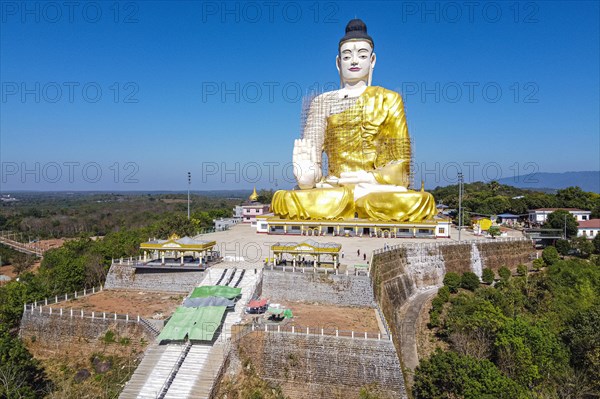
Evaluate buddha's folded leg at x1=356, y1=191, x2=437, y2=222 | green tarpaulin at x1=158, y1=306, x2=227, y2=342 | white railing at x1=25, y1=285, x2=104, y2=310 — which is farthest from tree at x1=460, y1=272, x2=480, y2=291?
white railing at x1=25, y1=285, x2=104, y2=310

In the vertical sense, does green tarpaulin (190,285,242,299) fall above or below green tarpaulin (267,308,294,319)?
above

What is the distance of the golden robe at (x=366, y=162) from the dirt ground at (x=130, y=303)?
11.4 metres

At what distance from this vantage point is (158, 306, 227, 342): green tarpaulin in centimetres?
1433

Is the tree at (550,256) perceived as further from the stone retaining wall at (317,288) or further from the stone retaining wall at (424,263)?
the stone retaining wall at (317,288)

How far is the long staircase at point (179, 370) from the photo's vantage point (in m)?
12.5

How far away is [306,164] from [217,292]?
1391cm

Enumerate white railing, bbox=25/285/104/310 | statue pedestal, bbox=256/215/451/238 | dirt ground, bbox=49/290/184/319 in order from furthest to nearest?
statue pedestal, bbox=256/215/451/238 → white railing, bbox=25/285/104/310 → dirt ground, bbox=49/290/184/319

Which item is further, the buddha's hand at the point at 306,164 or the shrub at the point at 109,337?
the buddha's hand at the point at 306,164

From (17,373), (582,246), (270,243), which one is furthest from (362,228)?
(17,373)

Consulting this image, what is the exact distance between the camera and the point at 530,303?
2031 centimetres

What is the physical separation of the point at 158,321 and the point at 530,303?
15905mm

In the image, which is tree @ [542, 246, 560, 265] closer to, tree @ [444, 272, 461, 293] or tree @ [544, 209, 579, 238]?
tree @ [544, 209, 579, 238]

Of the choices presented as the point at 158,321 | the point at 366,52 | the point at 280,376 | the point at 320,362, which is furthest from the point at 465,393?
the point at 366,52

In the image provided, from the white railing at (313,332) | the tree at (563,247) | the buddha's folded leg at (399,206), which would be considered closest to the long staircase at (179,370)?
the white railing at (313,332)
